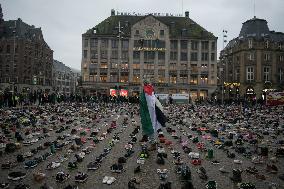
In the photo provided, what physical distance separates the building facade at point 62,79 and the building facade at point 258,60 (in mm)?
77152

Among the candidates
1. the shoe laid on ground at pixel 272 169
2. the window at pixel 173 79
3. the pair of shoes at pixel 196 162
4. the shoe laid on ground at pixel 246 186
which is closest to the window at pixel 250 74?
the window at pixel 173 79

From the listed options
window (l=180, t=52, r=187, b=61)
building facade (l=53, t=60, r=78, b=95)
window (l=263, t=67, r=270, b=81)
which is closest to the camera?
window (l=263, t=67, r=270, b=81)

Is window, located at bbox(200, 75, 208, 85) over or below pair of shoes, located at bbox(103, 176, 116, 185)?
over

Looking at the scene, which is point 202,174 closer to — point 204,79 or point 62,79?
point 204,79

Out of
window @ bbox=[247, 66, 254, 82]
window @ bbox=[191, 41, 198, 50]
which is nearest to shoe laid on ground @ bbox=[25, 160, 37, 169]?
window @ bbox=[191, 41, 198, 50]

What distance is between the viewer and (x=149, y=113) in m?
12.0

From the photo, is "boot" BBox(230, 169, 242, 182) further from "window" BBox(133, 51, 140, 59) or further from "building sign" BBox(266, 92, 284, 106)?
"window" BBox(133, 51, 140, 59)

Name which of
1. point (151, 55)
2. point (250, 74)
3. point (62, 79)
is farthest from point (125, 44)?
point (62, 79)

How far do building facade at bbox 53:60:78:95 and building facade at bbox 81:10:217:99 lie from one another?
178ft

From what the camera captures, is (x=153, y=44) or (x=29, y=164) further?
(x=153, y=44)

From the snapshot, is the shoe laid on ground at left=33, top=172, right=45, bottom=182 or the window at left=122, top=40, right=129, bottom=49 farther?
the window at left=122, top=40, right=129, bottom=49

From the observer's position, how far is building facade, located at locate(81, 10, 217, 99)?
252ft

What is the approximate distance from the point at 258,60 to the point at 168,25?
80.2 ft

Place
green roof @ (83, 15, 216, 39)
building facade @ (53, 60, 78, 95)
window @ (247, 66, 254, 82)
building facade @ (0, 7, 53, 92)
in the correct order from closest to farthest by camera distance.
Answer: window @ (247, 66, 254, 82) < green roof @ (83, 15, 216, 39) < building facade @ (0, 7, 53, 92) < building facade @ (53, 60, 78, 95)
